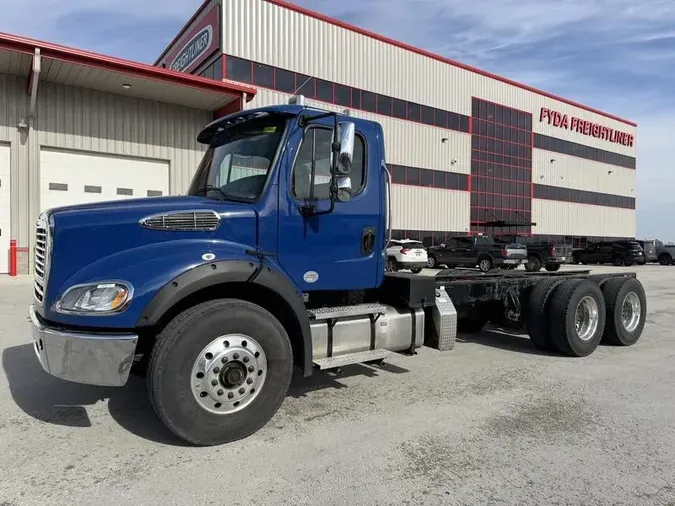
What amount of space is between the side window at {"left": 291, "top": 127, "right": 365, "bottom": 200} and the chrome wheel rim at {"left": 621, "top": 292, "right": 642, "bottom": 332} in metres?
5.73

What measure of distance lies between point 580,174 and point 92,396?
4351 centimetres

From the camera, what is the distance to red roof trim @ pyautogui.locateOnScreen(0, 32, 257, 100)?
14969 mm

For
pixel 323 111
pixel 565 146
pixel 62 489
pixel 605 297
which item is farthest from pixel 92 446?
pixel 565 146

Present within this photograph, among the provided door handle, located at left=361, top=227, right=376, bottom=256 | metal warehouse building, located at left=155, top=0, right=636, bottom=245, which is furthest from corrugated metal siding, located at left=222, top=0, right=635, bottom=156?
door handle, located at left=361, top=227, right=376, bottom=256

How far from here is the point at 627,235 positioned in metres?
47.8

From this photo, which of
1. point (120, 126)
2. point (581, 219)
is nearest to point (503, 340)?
point (120, 126)

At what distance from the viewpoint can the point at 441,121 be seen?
30.1 metres

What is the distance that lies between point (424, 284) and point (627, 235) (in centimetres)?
4969

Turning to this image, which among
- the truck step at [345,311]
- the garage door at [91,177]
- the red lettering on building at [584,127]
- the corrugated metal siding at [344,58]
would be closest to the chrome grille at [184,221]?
the truck step at [345,311]

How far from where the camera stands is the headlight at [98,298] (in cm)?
346

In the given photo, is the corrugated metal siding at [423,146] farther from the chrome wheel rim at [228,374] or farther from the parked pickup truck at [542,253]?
the chrome wheel rim at [228,374]

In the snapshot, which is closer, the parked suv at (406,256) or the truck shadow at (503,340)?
the truck shadow at (503,340)

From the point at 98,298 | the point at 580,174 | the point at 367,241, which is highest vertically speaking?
the point at 580,174

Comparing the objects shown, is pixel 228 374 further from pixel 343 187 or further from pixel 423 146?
pixel 423 146
